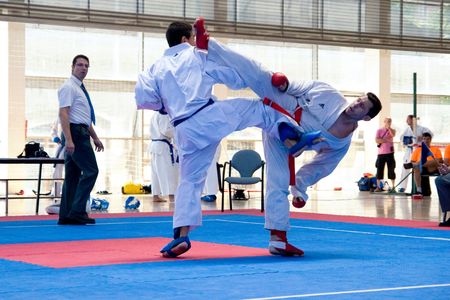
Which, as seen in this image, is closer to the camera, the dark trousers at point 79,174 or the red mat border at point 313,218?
the dark trousers at point 79,174

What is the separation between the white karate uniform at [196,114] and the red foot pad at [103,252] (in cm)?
34

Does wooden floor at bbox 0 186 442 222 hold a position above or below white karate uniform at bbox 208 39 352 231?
below

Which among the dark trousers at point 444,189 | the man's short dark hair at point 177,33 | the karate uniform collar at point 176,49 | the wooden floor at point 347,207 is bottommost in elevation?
the wooden floor at point 347,207

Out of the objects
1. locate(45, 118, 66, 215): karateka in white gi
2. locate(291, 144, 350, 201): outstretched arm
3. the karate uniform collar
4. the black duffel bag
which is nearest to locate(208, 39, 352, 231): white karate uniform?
locate(291, 144, 350, 201): outstretched arm

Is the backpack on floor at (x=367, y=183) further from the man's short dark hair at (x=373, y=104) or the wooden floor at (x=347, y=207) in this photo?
the man's short dark hair at (x=373, y=104)

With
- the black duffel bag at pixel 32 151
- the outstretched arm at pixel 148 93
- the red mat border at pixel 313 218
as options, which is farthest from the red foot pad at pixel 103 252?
the black duffel bag at pixel 32 151

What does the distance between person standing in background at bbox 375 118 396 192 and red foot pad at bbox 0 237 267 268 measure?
1010cm

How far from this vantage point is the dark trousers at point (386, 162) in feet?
52.0

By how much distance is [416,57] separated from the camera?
1852 cm

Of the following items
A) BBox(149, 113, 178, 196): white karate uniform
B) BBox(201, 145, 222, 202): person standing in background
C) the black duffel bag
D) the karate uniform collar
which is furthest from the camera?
BBox(201, 145, 222, 202): person standing in background

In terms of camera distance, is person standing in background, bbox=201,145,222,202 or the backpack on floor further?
A: the backpack on floor

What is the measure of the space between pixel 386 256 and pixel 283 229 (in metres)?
0.63

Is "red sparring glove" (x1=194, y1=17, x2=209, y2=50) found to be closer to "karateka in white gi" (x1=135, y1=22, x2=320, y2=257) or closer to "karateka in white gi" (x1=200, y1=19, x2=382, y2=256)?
A: "karateka in white gi" (x1=135, y1=22, x2=320, y2=257)

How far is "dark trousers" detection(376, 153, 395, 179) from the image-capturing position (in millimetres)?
15844
